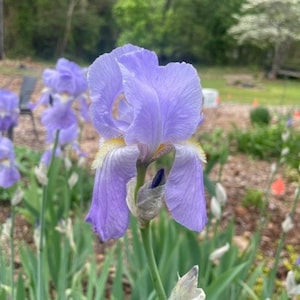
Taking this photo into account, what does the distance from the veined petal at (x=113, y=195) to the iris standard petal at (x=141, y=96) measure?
0.02 meters

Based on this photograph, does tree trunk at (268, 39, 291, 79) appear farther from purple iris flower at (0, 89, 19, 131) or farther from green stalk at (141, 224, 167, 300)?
green stalk at (141, 224, 167, 300)

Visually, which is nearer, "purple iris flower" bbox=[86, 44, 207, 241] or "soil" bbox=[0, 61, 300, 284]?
"purple iris flower" bbox=[86, 44, 207, 241]

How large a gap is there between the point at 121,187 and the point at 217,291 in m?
0.82

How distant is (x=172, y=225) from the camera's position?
2033mm

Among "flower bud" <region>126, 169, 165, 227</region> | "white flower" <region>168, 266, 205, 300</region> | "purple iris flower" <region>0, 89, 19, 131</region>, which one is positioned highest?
"flower bud" <region>126, 169, 165, 227</region>

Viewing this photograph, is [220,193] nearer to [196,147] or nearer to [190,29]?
[196,147]

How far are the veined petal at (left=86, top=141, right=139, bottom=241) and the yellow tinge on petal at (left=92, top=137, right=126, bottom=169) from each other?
2 centimetres

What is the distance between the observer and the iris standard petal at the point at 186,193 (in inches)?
27.5

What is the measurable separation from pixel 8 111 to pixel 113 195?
5.21ft

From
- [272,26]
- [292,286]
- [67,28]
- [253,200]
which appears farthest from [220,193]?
[272,26]

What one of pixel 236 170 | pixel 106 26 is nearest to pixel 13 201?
pixel 236 170

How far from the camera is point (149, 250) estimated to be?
667mm

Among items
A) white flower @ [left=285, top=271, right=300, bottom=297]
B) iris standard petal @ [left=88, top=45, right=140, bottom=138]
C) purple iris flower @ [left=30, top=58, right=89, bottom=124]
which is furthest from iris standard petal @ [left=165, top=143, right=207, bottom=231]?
purple iris flower @ [left=30, top=58, right=89, bottom=124]

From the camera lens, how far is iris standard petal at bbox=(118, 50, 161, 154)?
709 millimetres
